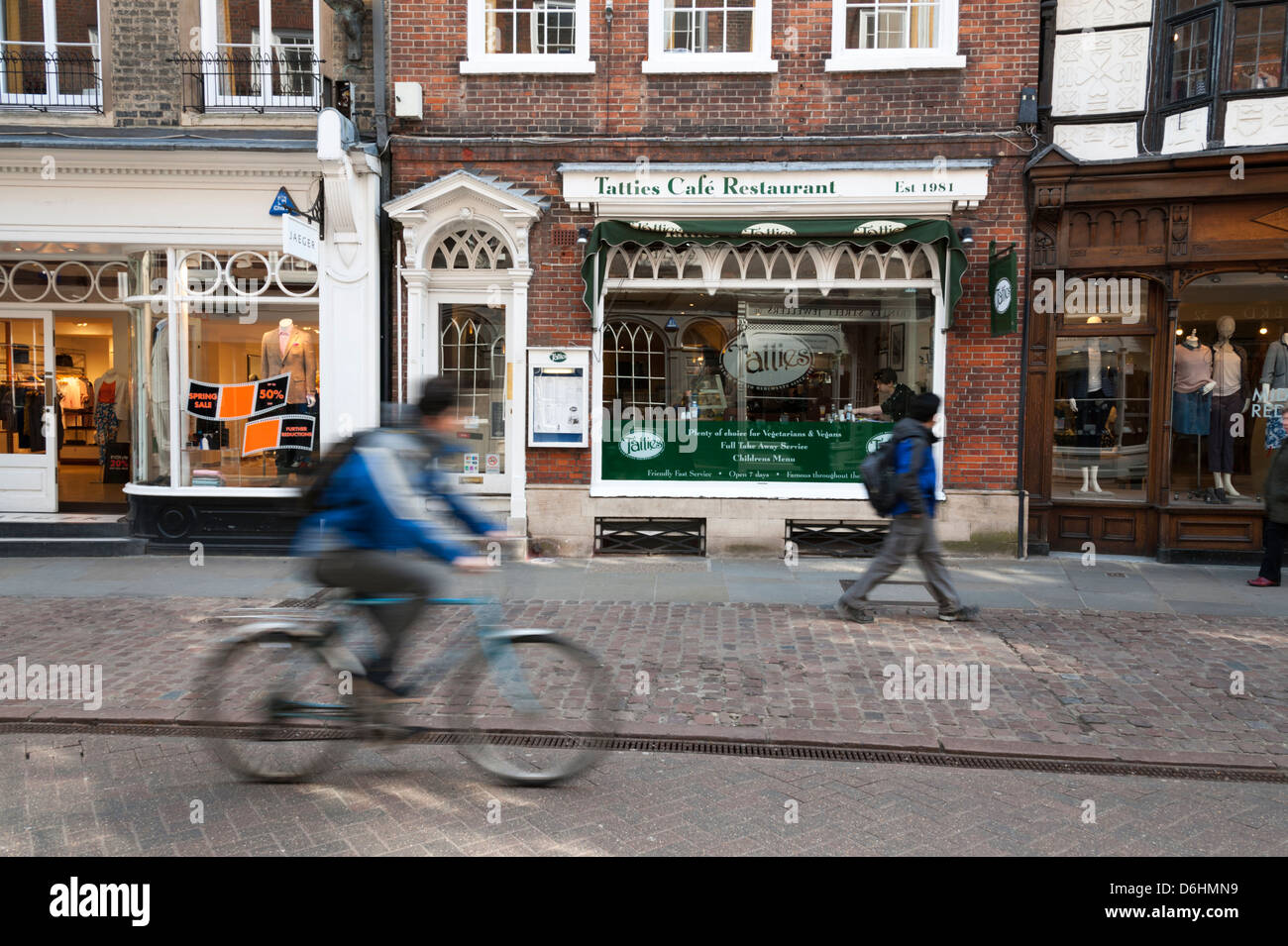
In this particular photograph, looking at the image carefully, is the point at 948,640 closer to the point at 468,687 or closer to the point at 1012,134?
the point at 468,687

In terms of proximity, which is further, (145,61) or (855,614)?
(145,61)

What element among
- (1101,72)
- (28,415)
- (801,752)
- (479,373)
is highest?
(1101,72)

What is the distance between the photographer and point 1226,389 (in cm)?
1057

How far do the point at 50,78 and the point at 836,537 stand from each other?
34.7ft

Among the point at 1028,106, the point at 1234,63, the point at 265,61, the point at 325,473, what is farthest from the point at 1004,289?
the point at 265,61

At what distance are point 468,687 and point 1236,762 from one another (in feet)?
13.6

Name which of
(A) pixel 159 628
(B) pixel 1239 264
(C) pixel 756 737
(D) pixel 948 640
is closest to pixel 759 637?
(D) pixel 948 640

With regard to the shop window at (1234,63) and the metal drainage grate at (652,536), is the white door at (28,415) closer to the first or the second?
the metal drainage grate at (652,536)

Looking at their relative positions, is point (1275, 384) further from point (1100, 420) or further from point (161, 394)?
point (161, 394)

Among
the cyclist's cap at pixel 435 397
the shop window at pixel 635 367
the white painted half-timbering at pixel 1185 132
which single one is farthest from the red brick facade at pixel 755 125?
the cyclist's cap at pixel 435 397

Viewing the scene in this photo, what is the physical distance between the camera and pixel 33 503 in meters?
11.6

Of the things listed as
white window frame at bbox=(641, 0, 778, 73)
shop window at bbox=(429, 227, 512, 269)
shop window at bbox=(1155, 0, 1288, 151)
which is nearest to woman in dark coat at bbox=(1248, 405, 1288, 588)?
shop window at bbox=(1155, 0, 1288, 151)

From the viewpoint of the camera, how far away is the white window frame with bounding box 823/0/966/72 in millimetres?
10188

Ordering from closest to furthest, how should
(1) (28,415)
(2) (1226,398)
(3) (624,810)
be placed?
(3) (624,810)
(2) (1226,398)
(1) (28,415)
